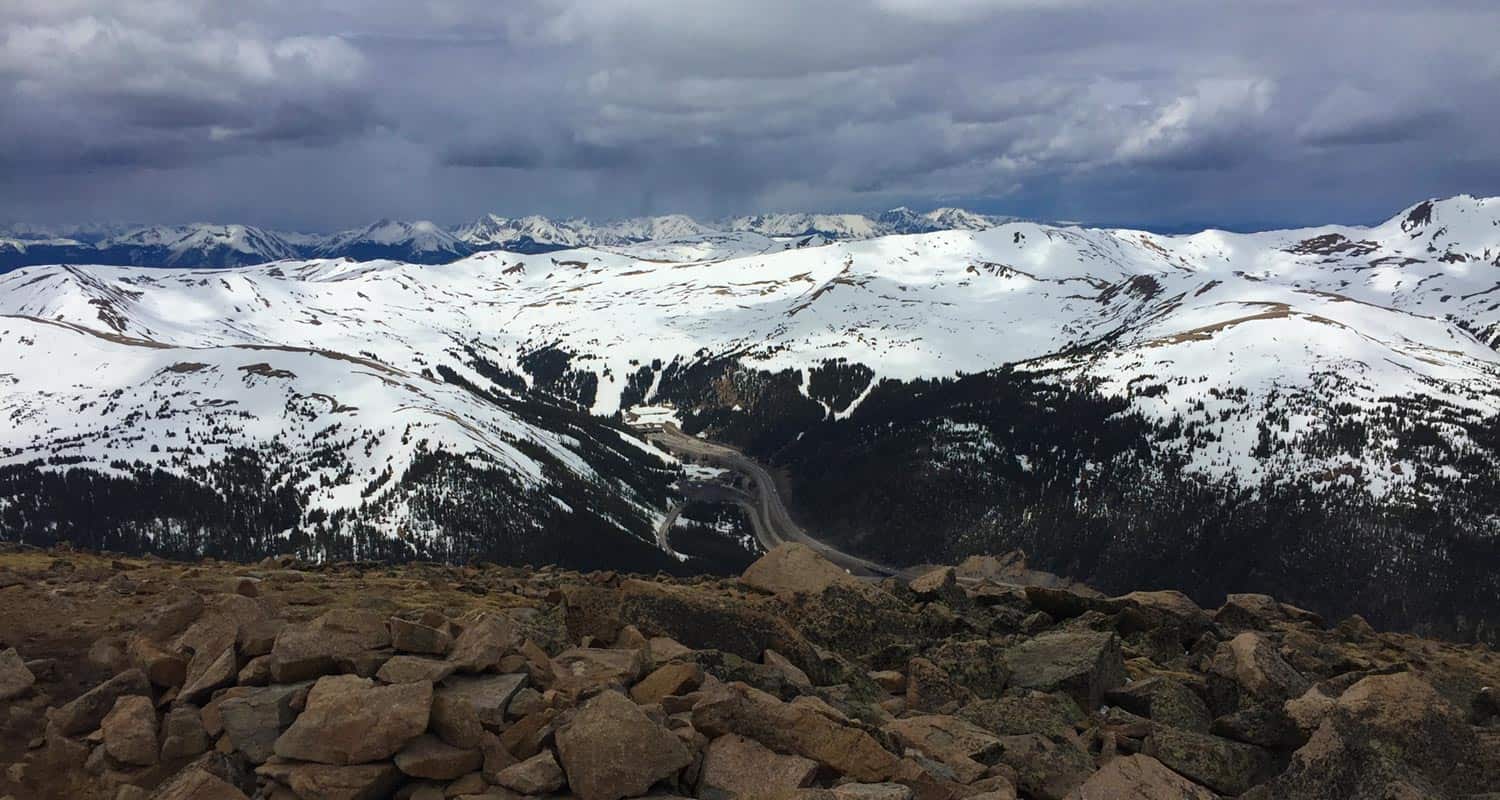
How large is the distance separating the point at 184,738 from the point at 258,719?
4.99 feet

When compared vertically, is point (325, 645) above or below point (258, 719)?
above

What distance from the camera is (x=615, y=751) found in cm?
1505

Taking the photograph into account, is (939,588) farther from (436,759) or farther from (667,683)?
(436,759)

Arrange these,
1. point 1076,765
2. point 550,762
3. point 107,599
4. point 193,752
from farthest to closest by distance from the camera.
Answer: point 107,599, point 1076,765, point 193,752, point 550,762

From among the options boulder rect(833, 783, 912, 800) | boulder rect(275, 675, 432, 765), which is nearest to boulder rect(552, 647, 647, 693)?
boulder rect(275, 675, 432, 765)

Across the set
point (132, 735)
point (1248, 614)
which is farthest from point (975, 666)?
point (132, 735)

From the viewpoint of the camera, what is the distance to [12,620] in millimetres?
24609

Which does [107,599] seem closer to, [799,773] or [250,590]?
[250,590]

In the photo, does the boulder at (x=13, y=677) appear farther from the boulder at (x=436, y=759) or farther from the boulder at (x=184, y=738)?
the boulder at (x=436, y=759)

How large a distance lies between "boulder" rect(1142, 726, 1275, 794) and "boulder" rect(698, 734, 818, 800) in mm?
9456

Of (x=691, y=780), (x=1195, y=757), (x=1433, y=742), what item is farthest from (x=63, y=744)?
(x=1433, y=742)

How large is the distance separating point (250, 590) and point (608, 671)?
1569 centimetres

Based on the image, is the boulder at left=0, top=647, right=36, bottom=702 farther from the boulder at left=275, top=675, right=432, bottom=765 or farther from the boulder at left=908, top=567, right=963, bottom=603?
the boulder at left=908, top=567, right=963, bottom=603

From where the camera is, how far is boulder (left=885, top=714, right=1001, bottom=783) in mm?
18078
